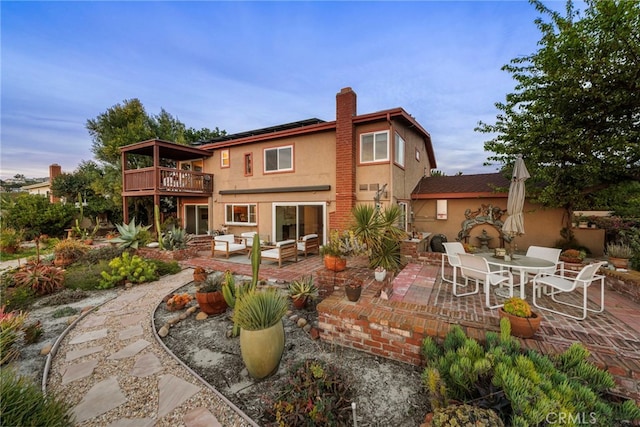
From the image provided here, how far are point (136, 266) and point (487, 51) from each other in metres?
13.8

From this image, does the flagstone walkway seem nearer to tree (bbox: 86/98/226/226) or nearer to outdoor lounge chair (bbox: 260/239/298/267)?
outdoor lounge chair (bbox: 260/239/298/267)

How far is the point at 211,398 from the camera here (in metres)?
2.70

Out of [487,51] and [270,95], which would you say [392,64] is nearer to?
[487,51]

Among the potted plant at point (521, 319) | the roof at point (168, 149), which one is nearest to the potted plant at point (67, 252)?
the roof at point (168, 149)

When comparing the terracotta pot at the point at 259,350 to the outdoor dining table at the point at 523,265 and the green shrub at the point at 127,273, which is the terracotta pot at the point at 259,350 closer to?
the outdoor dining table at the point at 523,265

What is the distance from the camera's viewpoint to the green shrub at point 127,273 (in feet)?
21.5

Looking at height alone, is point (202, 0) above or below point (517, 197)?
above

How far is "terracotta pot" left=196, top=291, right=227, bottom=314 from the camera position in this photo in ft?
15.5

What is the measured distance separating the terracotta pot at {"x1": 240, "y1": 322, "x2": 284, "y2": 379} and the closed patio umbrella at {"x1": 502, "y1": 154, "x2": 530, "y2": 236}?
519cm

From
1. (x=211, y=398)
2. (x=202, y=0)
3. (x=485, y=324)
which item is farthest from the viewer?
(x=202, y=0)

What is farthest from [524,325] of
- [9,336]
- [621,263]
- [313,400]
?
[9,336]

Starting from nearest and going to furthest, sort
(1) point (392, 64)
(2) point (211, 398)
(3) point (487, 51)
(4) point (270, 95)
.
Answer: (2) point (211, 398)
(3) point (487, 51)
(1) point (392, 64)
(4) point (270, 95)

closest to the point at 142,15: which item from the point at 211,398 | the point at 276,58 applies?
the point at 276,58

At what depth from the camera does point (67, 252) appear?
8.59m
